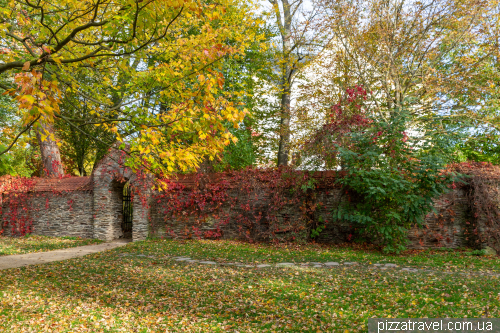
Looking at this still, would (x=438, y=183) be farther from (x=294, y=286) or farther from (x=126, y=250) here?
(x=126, y=250)

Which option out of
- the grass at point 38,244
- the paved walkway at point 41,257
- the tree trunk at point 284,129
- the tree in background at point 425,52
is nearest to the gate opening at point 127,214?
the grass at point 38,244

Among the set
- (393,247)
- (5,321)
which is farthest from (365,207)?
(5,321)

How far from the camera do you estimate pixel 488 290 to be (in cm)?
536

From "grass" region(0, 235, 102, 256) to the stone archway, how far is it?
749 mm

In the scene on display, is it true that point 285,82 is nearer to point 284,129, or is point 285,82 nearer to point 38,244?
point 284,129

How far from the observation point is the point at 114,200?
42.7 ft

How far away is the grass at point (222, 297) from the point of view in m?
4.17

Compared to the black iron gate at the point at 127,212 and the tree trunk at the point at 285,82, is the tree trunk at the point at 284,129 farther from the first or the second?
the black iron gate at the point at 127,212

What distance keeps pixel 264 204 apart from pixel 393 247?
409 centimetres

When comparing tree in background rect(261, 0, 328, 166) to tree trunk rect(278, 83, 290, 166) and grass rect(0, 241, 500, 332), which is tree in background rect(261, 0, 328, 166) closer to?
tree trunk rect(278, 83, 290, 166)

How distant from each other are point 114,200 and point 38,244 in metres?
2.82

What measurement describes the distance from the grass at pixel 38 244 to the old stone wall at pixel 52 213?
0.47m

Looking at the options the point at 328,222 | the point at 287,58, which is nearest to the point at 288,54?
the point at 287,58

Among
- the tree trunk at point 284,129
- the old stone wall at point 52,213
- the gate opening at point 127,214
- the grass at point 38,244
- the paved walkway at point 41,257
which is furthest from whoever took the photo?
the tree trunk at point 284,129
